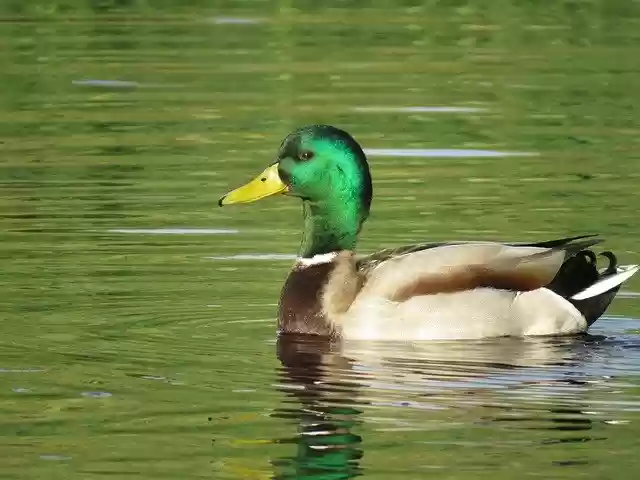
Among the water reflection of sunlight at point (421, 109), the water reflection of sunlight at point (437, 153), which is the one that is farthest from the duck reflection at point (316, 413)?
the water reflection of sunlight at point (421, 109)

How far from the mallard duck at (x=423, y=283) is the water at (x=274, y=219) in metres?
0.24

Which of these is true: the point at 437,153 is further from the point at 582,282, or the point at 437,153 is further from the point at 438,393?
the point at 438,393

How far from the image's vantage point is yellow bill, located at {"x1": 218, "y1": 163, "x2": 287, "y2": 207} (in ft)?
39.1

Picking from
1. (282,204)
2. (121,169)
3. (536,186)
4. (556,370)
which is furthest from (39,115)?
(556,370)

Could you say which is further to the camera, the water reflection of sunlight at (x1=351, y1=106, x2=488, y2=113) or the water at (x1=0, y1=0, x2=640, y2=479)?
the water reflection of sunlight at (x1=351, y1=106, x2=488, y2=113)

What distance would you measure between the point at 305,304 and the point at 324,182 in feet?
2.63

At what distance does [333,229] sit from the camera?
11977mm

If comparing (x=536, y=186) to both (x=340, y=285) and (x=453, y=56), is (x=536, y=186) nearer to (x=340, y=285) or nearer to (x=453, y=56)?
(x=340, y=285)

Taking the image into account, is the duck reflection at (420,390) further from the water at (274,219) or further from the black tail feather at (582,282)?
the black tail feather at (582,282)

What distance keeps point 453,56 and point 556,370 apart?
41.4ft

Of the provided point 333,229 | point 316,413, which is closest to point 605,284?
point 333,229

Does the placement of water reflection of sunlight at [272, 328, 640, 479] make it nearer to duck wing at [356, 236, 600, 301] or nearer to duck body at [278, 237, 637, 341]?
duck body at [278, 237, 637, 341]

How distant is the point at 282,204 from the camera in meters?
15.8

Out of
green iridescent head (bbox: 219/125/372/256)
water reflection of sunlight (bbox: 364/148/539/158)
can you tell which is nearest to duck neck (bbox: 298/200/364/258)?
green iridescent head (bbox: 219/125/372/256)
